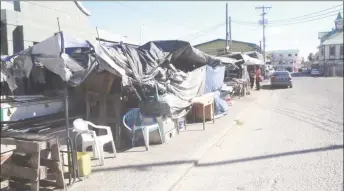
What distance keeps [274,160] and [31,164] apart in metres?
4.51

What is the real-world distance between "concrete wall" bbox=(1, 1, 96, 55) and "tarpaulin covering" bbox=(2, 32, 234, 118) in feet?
17.7

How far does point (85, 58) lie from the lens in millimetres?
8047

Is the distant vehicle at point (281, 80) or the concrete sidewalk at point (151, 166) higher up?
the distant vehicle at point (281, 80)

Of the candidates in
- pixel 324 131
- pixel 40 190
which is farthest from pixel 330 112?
pixel 40 190

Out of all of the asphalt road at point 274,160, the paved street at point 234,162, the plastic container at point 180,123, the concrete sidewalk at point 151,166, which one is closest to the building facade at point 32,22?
the plastic container at point 180,123

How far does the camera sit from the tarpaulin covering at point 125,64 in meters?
6.90

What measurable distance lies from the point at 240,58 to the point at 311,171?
1585 centimetres

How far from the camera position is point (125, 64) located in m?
7.64

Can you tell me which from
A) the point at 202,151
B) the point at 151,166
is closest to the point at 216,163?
the point at 202,151

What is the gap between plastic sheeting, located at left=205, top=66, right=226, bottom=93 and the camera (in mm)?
13359

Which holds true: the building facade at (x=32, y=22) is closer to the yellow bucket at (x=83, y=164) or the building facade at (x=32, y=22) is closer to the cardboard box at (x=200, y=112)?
the cardboard box at (x=200, y=112)

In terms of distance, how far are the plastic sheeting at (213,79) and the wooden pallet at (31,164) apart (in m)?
9.04

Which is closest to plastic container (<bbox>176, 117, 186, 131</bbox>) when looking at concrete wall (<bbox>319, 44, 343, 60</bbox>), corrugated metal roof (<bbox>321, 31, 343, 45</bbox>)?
concrete wall (<bbox>319, 44, 343, 60</bbox>)

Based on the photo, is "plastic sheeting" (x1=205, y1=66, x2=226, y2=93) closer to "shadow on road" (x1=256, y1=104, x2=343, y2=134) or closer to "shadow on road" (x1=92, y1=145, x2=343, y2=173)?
"shadow on road" (x1=256, y1=104, x2=343, y2=134)
